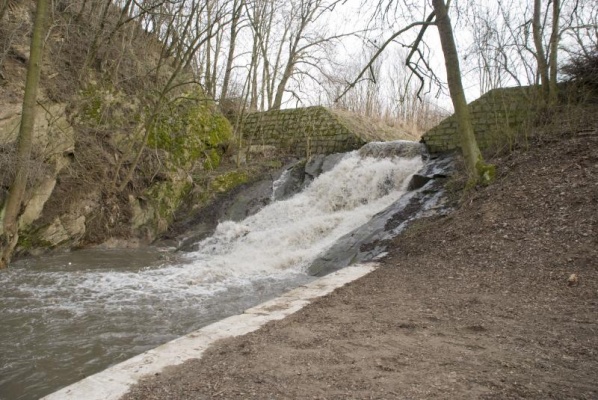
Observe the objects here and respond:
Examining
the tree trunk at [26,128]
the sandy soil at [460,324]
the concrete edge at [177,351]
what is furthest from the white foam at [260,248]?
the sandy soil at [460,324]

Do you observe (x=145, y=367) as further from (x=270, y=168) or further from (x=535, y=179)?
(x=270, y=168)

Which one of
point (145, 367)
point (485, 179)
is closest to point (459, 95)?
point (485, 179)

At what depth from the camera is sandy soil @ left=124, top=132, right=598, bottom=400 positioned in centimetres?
252

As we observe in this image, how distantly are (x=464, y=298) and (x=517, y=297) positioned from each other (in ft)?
1.74

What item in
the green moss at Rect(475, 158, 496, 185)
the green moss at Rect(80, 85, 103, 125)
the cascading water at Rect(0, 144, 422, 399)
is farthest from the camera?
the green moss at Rect(80, 85, 103, 125)

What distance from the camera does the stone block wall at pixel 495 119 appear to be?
9917 millimetres

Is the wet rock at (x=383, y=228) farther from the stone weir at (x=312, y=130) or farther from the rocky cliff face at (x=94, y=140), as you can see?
the stone weir at (x=312, y=130)

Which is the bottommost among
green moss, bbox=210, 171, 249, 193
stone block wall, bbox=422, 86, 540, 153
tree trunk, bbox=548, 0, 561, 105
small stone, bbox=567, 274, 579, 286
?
small stone, bbox=567, 274, 579, 286

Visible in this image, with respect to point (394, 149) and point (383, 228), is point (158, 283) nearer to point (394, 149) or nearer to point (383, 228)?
point (383, 228)

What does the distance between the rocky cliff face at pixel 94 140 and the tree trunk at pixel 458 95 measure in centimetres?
552

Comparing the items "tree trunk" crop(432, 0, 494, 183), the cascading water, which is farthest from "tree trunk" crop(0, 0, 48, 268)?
"tree trunk" crop(432, 0, 494, 183)

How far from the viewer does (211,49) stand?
18.6m

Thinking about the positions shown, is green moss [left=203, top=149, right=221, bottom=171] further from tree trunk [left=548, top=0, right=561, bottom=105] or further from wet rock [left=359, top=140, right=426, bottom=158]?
tree trunk [left=548, top=0, right=561, bottom=105]

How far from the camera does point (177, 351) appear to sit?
312cm
